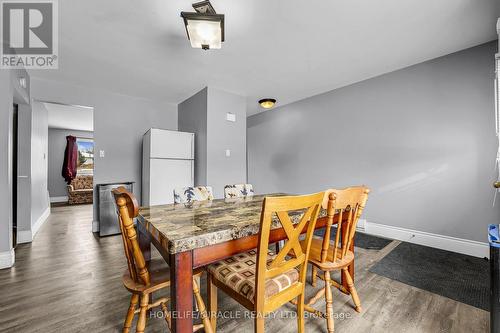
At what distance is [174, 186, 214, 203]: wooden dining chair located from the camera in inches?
78.6

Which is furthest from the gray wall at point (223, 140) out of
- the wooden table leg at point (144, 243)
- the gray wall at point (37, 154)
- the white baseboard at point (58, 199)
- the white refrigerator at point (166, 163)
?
the white baseboard at point (58, 199)

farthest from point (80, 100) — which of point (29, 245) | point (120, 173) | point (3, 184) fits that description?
point (29, 245)

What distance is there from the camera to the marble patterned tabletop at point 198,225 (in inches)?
37.5

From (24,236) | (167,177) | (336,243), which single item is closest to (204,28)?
(336,243)

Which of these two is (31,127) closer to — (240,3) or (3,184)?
(3,184)

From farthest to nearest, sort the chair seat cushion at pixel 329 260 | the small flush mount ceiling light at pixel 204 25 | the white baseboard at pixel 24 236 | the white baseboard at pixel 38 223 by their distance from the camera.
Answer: the white baseboard at pixel 38 223, the white baseboard at pixel 24 236, the small flush mount ceiling light at pixel 204 25, the chair seat cushion at pixel 329 260

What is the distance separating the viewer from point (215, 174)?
148 inches

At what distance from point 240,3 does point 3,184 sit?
3.13 meters

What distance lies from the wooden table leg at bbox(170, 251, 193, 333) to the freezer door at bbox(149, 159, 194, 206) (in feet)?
9.27

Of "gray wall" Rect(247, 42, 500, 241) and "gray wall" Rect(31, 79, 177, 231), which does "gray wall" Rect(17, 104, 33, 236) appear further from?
"gray wall" Rect(247, 42, 500, 241)

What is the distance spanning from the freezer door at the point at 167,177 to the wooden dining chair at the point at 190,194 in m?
1.62

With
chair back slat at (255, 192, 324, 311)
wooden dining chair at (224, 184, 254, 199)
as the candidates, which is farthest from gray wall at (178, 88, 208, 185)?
chair back slat at (255, 192, 324, 311)

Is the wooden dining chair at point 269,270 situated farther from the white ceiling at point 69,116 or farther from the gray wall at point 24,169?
the white ceiling at point 69,116

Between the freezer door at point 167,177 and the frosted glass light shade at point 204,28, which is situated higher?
the frosted glass light shade at point 204,28
